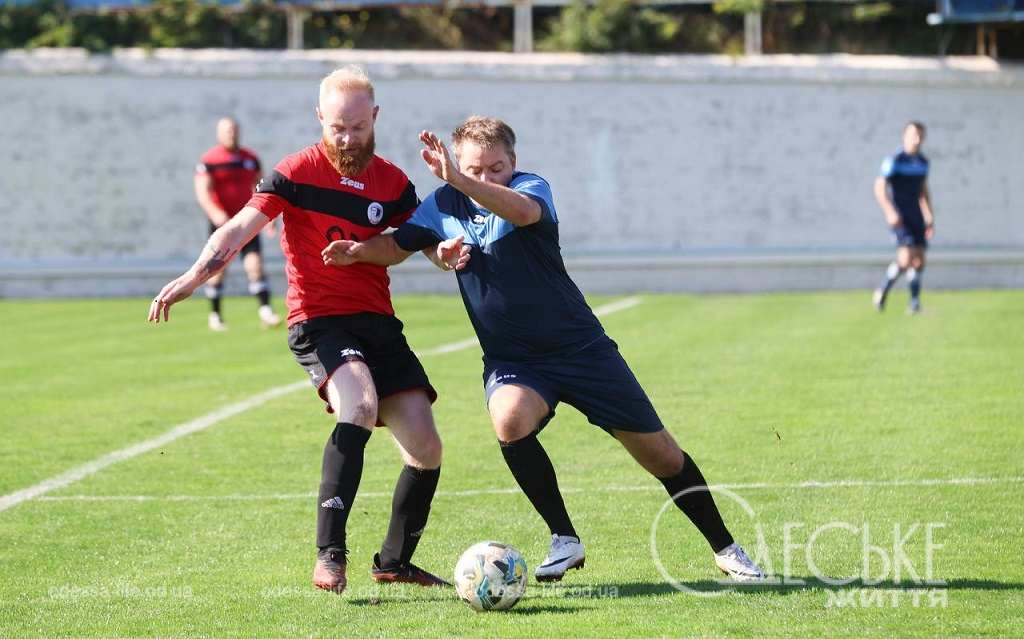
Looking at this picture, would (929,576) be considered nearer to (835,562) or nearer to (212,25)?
(835,562)

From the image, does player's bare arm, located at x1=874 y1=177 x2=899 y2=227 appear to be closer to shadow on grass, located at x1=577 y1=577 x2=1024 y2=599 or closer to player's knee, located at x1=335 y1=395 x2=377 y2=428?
shadow on grass, located at x1=577 y1=577 x2=1024 y2=599

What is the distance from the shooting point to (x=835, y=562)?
19.1 ft

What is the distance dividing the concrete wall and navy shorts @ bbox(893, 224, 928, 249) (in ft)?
26.2

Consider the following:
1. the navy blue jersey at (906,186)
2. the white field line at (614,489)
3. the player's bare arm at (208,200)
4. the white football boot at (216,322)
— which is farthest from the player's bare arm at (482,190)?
the navy blue jersey at (906,186)

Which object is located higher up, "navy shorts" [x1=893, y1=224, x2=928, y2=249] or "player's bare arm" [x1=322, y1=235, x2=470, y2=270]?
"player's bare arm" [x1=322, y1=235, x2=470, y2=270]

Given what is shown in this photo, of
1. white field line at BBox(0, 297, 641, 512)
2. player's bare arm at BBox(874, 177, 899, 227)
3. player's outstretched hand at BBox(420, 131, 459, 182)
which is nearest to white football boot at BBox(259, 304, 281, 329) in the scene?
white field line at BBox(0, 297, 641, 512)

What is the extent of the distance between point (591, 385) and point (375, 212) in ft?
3.66

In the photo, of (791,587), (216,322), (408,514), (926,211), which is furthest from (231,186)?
(791,587)

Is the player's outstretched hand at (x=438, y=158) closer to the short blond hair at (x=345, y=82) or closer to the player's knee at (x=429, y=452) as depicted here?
the short blond hair at (x=345, y=82)

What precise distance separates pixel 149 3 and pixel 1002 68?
1583 cm

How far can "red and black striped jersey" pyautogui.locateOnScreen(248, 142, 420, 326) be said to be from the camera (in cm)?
586

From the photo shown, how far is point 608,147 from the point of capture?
27.6 m

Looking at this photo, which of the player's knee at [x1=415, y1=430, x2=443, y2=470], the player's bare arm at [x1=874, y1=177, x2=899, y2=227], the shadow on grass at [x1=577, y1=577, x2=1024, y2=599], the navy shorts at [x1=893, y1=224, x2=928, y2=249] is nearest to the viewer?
the shadow on grass at [x1=577, y1=577, x2=1024, y2=599]

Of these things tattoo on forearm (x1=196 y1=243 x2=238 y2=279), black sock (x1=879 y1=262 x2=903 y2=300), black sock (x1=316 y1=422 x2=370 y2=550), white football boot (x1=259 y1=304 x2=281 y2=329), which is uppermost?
tattoo on forearm (x1=196 y1=243 x2=238 y2=279)
